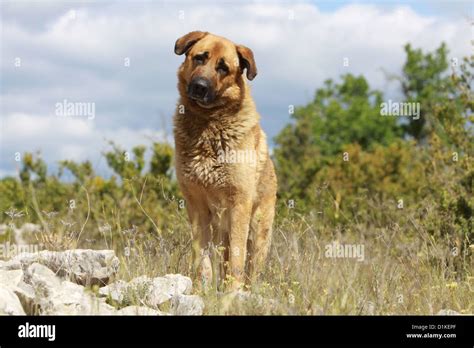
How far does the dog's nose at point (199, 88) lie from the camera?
736 centimetres

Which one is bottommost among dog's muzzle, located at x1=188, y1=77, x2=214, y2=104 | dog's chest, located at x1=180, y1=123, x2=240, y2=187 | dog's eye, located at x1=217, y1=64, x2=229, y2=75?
dog's chest, located at x1=180, y1=123, x2=240, y2=187

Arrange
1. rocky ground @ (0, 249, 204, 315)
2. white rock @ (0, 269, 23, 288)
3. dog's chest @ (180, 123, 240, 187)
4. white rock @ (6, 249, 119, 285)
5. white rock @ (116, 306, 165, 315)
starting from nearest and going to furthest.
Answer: white rock @ (116, 306, 165, 315), rocky ground @ (0, 249, 204, 315), white rock @ (0, 269, 23, 288), white rock @ (6, 249, 119, 285), dog's chest @ (180, 123, 240, 187)

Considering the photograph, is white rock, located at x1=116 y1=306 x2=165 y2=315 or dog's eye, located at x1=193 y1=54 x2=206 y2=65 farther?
dog's eye, located at x1=193 y1=54 x2=206 y2=65

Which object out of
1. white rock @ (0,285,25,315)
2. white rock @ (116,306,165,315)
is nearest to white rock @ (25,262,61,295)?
white rock @ (0,285,25,315)

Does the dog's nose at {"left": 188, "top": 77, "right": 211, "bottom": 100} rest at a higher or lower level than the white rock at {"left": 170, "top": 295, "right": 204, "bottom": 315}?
higher

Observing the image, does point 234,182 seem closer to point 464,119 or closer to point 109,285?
point 109,285

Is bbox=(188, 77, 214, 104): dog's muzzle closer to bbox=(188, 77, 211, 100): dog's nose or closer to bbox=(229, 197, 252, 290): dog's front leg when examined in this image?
bbox=(188, 77, 211, 100): dog's nose

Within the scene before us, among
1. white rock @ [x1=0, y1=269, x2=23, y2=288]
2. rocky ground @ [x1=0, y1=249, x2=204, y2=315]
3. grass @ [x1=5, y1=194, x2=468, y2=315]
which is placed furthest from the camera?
white rock @ [x1=0, y1=269, x2=23, y2=288]

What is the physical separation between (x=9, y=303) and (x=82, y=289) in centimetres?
80

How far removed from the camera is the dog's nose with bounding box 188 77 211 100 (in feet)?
24.1

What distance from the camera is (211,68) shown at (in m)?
7.45

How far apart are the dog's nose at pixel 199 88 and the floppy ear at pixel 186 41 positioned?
1.52 feet

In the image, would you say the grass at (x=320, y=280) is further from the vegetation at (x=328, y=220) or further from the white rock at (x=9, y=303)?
the white rock at (x=9, y=303)

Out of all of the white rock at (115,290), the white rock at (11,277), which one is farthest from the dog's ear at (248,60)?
the white rock at (11,277)
